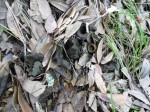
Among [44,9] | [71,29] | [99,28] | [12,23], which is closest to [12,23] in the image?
[12,23]

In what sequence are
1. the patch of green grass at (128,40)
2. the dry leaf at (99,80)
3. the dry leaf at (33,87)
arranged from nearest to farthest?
the dry leaf at (33,87), the dry leaf at (99,80), the patch of green grass at (128,40)

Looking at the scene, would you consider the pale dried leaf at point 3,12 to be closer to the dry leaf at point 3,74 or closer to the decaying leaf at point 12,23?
the decaying leaf at point 12,23

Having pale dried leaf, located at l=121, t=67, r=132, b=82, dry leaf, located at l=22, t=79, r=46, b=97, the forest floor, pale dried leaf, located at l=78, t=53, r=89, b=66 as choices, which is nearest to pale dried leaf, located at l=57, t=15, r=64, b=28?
the forest floor

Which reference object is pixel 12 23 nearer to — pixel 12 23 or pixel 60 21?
pixel 12 23

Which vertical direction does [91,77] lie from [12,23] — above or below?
below

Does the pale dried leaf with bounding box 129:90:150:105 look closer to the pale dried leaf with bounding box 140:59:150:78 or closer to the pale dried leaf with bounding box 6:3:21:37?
the pale dried leaf with bounding box 140:59:150:78

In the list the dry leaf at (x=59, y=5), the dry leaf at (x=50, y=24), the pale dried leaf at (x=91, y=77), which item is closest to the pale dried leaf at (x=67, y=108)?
the pale dried leaf at (x=91, y=77)
